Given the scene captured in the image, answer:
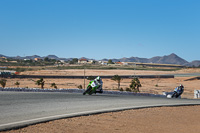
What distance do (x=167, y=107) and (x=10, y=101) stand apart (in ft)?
29.9

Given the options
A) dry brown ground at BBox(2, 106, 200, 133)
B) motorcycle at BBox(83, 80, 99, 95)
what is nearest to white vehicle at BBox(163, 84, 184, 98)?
motorcycle at BBox(83, 80, 99, 95)

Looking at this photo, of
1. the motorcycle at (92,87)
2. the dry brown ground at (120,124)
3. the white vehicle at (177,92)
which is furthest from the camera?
the white vehicle at (177,92)

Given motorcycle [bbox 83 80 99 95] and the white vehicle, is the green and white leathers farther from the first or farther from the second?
the white vehicle

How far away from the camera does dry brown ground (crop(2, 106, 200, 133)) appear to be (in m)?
8.80

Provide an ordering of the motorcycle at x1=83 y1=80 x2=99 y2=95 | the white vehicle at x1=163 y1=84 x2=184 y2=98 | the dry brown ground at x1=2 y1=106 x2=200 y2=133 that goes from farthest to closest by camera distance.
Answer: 1. the white vehicle at x1=163 y1=84 x2=184 y2=98
2. the motorcycle at x1=83 y1=80 x2=99 y2=95
3. the dry brown ground at x1=2 y1=106 x2=200 y2=133

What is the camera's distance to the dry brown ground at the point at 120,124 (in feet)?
28.9

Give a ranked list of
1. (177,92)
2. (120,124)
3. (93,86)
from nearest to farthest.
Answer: (120,124), (93,86), (177,92)

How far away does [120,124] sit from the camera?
10.2 m

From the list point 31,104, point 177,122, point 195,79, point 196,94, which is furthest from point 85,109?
point 195,79

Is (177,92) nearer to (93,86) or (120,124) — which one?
(93,86)

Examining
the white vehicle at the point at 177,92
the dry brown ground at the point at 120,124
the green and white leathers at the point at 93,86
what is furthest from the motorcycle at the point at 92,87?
the white vehicle at the point at 177,92

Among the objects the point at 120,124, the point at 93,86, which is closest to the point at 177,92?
the point at 93,86

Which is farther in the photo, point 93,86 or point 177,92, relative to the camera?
point 177,92

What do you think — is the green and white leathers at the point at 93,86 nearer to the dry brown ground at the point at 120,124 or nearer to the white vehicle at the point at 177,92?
the dry brown ground at the point at 120,124
